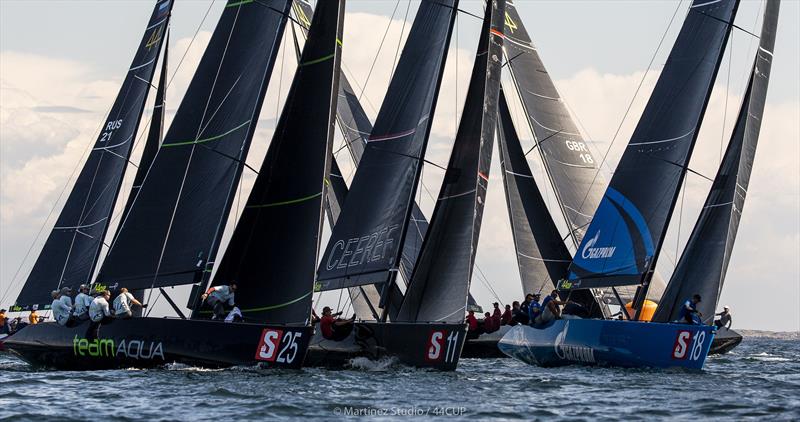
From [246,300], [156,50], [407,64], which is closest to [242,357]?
[246,300]

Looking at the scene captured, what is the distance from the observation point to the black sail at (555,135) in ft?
124

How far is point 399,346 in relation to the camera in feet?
77.2

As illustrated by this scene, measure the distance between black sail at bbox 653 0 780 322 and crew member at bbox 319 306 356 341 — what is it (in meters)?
7.54

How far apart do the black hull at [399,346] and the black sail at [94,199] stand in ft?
41.6

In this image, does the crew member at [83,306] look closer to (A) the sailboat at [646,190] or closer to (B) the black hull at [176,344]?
(B) the black hull at [176,344]

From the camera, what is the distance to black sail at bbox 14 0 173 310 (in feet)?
113

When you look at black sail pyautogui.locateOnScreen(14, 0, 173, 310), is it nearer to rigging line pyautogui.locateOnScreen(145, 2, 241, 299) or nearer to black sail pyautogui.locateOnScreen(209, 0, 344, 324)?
rigging line pyautogui.locateOnScreen(145, 2, 241, 299)

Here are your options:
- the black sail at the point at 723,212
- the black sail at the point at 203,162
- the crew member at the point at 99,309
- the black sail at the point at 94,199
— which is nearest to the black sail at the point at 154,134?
the black sail at the point at 94,199

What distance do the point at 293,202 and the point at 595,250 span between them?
8.80 m

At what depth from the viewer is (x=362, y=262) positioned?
26266 millimetres

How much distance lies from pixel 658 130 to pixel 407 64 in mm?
6038

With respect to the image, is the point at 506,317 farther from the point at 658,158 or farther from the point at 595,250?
the point at 658,158

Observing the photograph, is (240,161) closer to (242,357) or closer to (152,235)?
(152,235)

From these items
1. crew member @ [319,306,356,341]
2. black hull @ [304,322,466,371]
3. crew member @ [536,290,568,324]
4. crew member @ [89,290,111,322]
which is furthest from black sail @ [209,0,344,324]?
crew member @ [536,290,568,324]
